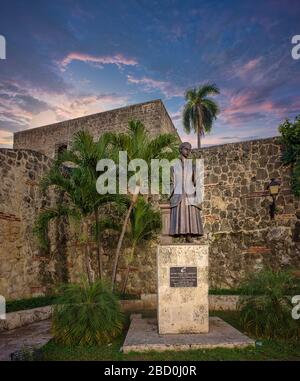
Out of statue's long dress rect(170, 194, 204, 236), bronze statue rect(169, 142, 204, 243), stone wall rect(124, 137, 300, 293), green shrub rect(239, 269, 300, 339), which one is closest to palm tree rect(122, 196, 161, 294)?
stone wall rect(124, 137, 300, 293)

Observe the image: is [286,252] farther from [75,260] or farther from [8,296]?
[8,296]

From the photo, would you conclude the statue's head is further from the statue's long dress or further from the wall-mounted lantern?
the wall-mounted lantern

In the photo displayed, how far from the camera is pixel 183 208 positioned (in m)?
5.81

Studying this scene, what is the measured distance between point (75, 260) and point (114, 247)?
4.47ft

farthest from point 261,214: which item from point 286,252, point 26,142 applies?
point 26,142

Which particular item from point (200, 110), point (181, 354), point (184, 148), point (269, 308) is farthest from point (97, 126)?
point (181, 354)

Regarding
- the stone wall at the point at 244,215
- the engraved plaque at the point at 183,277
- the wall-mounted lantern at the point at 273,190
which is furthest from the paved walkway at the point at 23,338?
the wall-mounted lantern at the point at 273,190

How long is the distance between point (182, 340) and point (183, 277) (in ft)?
3.27

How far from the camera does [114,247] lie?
421 inches

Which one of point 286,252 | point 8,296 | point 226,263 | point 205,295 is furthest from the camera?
point 226,263

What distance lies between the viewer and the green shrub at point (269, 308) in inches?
208

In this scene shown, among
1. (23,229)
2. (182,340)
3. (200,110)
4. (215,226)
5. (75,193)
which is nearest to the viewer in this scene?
(182,340)

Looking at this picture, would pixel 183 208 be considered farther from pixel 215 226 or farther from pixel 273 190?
pixel 215 226

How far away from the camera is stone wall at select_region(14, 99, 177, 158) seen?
49.8 feet
